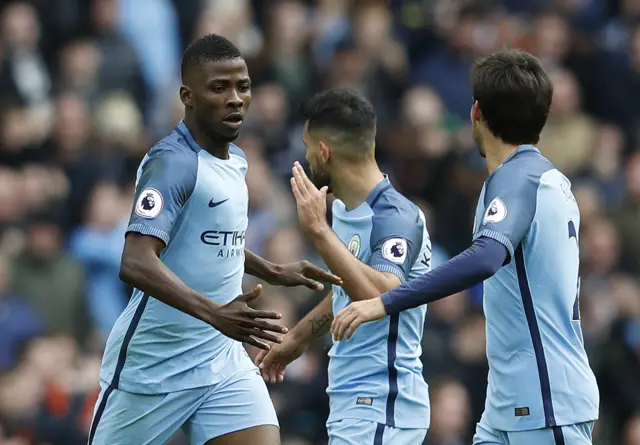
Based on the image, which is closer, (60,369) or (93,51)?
(60,369)

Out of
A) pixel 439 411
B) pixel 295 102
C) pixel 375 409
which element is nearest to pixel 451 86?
pixel 295 102

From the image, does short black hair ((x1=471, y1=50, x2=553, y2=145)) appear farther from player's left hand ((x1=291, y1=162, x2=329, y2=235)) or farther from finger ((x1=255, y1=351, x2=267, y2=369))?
finger ((x1=255, y1=351, x2=267, y2=369))

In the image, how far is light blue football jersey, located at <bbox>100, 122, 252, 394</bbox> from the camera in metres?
6.73

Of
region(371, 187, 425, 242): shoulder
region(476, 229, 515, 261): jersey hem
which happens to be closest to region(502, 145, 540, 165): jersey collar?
region(476, 229, 515, 261): jersey hem

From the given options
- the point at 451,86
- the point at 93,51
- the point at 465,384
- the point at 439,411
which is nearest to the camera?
the point at 439,411

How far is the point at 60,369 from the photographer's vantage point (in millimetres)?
11031

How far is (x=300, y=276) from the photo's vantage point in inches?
292

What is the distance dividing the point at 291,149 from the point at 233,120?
6.45 meters

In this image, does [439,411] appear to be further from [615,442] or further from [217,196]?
[217,196]

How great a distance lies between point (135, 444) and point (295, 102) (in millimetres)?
7720

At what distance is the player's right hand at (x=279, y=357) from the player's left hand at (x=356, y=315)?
1.32 metres

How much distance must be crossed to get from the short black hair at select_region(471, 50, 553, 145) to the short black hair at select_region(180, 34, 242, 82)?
123 centimetres

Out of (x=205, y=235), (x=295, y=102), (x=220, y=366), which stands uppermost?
(x=295, y=102)

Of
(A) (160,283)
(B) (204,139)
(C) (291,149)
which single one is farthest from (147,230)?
(C) (291,149)
